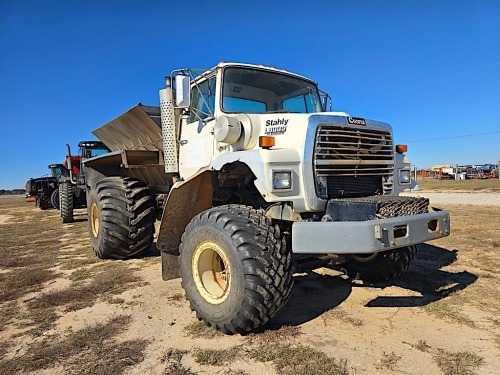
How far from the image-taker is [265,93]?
5121 mm

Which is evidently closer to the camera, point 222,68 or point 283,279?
point 283,279

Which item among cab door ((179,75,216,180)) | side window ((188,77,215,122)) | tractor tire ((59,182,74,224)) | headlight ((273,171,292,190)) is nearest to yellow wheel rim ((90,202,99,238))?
cab door ((179,75,216,180))

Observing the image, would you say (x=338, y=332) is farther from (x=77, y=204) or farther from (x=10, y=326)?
(x=77, y=204)

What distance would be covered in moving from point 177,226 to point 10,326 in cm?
194

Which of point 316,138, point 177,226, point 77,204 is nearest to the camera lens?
point 316,138

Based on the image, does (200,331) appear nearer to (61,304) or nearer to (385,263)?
(61,304)

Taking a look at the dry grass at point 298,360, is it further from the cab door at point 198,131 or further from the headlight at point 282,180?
the cab door at point 198,131

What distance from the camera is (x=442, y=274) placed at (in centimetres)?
532

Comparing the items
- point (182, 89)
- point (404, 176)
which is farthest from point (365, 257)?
point (182, 89)

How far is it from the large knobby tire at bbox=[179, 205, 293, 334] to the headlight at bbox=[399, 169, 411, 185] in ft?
5.96

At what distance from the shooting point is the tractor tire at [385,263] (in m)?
4.79

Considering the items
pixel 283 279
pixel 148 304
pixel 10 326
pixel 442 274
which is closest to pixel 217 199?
pixel 148 304

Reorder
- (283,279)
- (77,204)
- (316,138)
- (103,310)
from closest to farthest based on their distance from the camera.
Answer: (283,279), (316,138), (103,310), (77,204)

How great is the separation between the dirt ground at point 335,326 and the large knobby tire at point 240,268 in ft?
0.72
